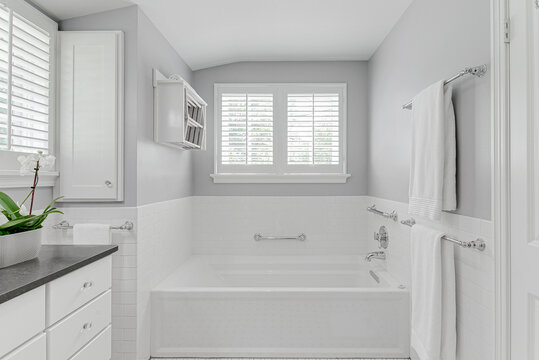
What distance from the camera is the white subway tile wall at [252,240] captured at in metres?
1.71

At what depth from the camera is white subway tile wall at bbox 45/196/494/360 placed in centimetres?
171

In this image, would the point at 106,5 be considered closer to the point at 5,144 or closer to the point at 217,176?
the point at 5,144

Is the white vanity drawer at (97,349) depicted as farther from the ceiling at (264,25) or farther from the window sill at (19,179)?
the ceiling at (264,25)

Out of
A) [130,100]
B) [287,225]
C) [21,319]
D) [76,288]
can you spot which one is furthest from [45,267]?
[287,225]

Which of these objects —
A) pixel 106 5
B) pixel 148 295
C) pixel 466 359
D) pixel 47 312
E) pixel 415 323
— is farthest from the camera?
pixel 148 295

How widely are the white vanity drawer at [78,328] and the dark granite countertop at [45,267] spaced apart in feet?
0.65

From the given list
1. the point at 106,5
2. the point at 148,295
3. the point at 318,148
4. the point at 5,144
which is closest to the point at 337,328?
the point at 148,295

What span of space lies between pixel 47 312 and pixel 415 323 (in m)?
1.86

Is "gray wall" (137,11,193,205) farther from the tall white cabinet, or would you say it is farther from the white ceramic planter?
the white ceramic planter

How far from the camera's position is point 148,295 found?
8.25 ft

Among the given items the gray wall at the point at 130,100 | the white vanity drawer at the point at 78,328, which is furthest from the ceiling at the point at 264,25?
the white vanity drawer at the point at 78,328

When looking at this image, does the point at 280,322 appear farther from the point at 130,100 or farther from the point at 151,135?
the point at 130,100

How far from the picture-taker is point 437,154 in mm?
1837

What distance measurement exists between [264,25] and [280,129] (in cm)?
112
